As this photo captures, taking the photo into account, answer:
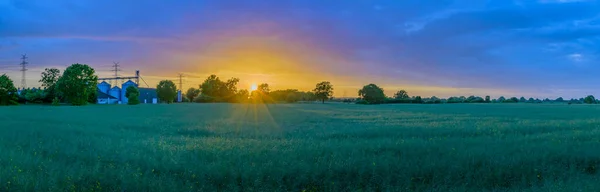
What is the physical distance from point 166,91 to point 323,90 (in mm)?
68825

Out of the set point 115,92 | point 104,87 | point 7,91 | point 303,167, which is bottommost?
point 303,167

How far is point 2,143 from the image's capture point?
55.0ft

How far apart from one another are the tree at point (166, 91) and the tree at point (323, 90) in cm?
6272

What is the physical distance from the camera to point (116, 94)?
465 ft

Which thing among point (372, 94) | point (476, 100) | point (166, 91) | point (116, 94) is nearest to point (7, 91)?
point (116, 94)

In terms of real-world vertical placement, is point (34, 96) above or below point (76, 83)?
below

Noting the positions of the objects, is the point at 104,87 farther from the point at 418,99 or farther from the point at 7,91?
the point at 418,99

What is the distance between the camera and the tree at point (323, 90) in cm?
16562

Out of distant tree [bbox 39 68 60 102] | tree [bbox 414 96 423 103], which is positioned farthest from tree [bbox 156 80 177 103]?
tree [bbox 414 96 423 103]

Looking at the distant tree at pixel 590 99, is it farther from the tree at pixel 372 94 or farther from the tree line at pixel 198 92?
the tree at pixel 372 94

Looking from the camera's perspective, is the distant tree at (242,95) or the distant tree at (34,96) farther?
the distant tree at (242,95)

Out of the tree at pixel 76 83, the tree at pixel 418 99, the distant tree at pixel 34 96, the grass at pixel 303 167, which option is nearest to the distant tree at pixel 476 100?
the tree at pixel 418 99

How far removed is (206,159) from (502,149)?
11.6 metres

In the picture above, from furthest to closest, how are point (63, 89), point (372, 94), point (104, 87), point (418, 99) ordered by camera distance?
point (372, 94) < point (104, 87) < point (418, 99) < point (63, 89)
